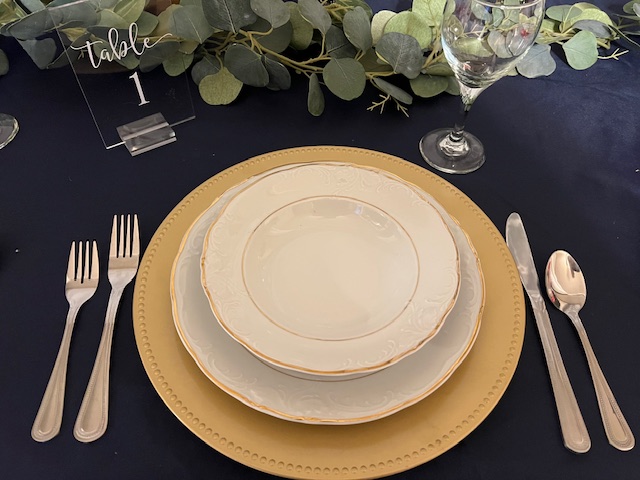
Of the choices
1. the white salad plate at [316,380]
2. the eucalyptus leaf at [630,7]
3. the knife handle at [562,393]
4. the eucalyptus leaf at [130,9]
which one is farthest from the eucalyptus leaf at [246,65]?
the eucalyptus leaf at [630,7]

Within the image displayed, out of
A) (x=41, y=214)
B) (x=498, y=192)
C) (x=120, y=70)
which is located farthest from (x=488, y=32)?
(x=41, y=214)

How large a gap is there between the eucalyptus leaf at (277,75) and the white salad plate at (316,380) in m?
0.34

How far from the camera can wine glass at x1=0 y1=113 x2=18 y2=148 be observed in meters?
0.67

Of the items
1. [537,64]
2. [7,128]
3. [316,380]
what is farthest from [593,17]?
[7,128]

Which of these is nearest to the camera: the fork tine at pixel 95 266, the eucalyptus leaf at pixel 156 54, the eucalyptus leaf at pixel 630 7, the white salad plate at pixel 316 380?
the white salad plate at pixel 316 380

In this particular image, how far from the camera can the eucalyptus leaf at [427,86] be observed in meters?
0.73

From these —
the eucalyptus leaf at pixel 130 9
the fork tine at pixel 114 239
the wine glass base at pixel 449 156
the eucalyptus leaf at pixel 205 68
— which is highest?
the eucalyptus leaf at pixel 130 9

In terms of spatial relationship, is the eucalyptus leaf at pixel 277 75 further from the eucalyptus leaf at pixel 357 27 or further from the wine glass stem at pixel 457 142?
the wine glass stem at pixel 457 142

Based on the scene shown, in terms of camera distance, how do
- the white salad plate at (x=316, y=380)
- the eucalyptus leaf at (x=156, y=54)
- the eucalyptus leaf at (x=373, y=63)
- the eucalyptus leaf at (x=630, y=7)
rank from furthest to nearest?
1. the eucalyptus leaf at (x=630, y=7)
2. the eucalyptus leaf at (x=373, y=63)
3. the eucalyptus leaf at (x=156, y=54)
4. the white salad plate at (x=316, y=380)

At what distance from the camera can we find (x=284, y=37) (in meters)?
0.73

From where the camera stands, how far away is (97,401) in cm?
46

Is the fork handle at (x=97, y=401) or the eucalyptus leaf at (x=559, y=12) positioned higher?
the eucalyptus leaf at (x=559, y=12)

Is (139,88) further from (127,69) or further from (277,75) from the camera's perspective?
(277,75)

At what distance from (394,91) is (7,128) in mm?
486
